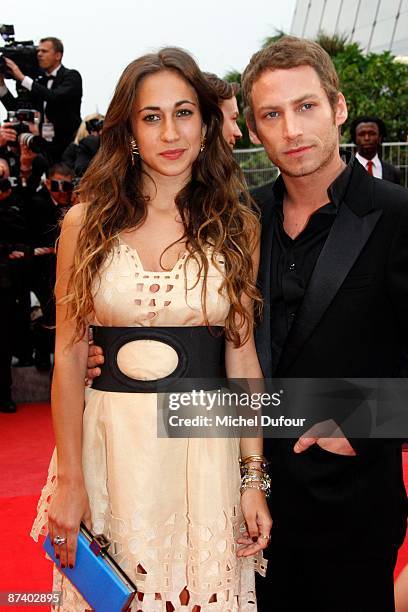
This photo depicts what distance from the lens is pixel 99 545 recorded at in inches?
74.7

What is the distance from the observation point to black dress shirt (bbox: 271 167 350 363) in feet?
6.53

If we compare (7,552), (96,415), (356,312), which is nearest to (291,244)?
(356,312)

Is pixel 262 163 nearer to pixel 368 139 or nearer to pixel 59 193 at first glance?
pixel 368 139

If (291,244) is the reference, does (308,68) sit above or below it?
above

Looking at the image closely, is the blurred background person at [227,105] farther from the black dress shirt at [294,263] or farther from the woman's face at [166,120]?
the black dress shirt at [294,263]

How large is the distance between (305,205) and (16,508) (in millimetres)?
2326

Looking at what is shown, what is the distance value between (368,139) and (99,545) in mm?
6120

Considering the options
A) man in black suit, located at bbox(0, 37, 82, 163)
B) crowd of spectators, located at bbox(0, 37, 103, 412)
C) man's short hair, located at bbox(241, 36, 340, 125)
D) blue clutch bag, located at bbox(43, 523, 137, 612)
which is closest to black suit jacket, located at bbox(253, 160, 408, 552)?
man's short hair, located at bbox(241, 36, 340, 125)

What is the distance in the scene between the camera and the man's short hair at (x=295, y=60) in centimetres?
205

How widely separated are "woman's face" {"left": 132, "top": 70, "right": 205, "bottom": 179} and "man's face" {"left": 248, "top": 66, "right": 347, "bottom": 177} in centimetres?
18

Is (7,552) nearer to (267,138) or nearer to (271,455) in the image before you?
(271,455)

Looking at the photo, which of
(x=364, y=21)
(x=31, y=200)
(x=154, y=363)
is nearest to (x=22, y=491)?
(x=154, y=363)

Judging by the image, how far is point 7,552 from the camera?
3291 millimetres

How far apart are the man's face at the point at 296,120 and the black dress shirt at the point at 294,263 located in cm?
9
